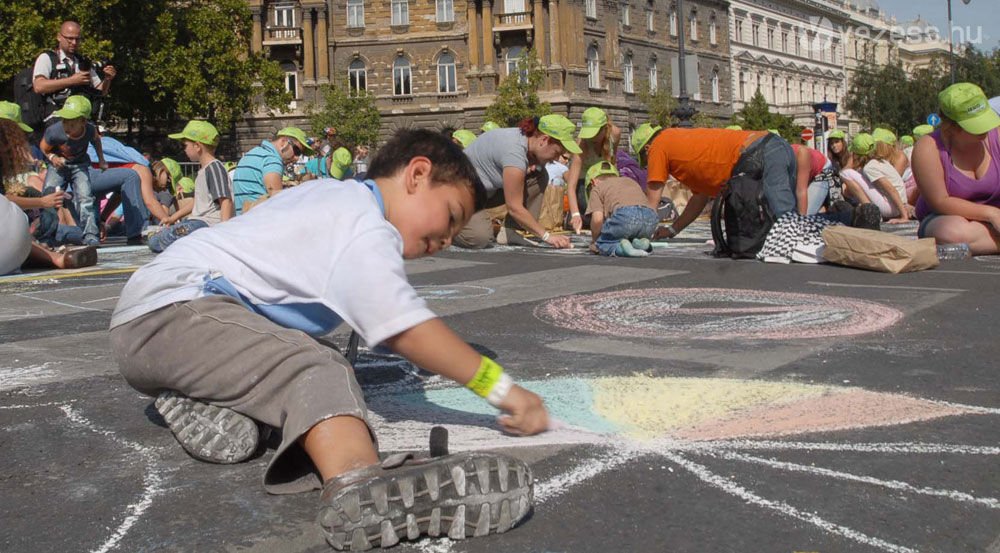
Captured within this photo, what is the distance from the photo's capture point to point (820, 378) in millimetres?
3908

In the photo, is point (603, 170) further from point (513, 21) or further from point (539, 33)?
point (513, 21)

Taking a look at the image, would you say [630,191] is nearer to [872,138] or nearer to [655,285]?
[655,285]

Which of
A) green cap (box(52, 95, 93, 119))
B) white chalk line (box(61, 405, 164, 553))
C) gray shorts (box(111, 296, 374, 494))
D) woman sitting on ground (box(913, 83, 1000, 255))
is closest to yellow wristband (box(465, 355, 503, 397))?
gray shorts (box(111, 296, 374, 494))

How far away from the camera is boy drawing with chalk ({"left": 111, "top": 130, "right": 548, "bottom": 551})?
229 centimetres

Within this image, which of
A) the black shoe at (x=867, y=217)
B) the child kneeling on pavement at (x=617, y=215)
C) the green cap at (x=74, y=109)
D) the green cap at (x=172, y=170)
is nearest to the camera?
the child kneeling on pavement at (x=617, y=215)

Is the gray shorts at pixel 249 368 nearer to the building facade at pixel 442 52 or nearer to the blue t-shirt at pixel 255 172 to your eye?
the blue t-shirt at pixel 255 172

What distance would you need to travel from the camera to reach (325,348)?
287 cm

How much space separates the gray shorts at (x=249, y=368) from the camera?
2.62 metres

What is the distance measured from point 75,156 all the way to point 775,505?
1117 centimetres

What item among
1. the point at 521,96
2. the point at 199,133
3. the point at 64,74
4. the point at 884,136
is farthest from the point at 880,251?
the point at 521,96

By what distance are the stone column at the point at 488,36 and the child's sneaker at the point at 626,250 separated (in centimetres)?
4597

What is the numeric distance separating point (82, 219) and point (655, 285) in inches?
304

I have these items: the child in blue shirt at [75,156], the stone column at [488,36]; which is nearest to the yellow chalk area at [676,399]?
the child in blue shirt at [75,156]

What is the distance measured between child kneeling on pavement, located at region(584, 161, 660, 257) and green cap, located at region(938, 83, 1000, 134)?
3.09 m
